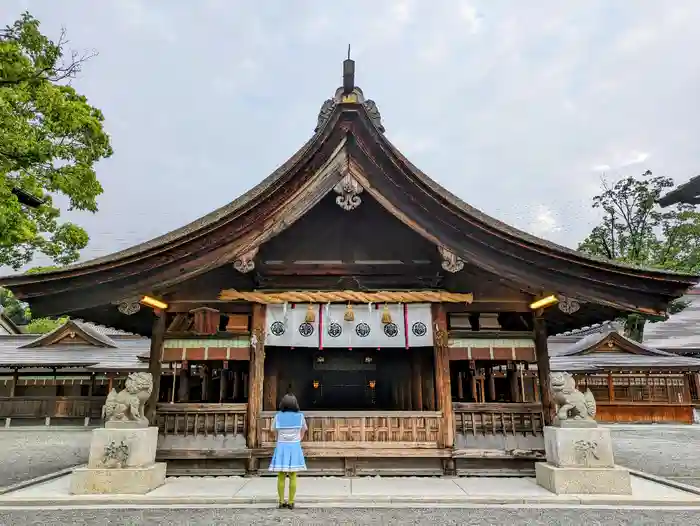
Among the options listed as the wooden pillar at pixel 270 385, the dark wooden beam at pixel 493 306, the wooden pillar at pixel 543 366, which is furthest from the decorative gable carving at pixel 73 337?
the wooden pillar at pixel 543 366

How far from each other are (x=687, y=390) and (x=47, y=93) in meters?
30.2

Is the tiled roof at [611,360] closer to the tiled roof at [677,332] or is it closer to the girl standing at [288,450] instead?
the tiled roof at [677,332]

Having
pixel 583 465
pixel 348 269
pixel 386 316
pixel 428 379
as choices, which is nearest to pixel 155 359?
pixel 348 269

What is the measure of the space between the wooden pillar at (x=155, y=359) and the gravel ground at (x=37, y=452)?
310cm

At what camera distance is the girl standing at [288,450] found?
19.6 ft

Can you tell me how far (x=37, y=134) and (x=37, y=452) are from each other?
918 cm

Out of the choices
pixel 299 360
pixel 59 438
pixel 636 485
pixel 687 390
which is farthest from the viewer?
pixel 687 390

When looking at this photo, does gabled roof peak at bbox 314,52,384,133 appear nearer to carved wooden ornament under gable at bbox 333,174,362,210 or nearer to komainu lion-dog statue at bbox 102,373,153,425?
carved wooden ornament under gable at bbox 333,174,362,210

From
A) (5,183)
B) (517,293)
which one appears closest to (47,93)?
(5,183)

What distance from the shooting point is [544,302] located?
7941mm

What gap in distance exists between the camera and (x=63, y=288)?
740cm

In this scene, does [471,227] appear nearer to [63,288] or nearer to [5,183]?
[63,288]

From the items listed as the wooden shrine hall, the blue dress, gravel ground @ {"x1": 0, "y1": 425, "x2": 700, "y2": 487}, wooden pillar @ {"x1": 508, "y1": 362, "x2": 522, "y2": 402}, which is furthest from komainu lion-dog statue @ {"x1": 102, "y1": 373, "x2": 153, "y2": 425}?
wooden pillar @ {"x1": 508, "y1": 362, "x2": 522, "y2": 402}

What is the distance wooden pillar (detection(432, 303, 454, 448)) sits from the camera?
25.9ft
